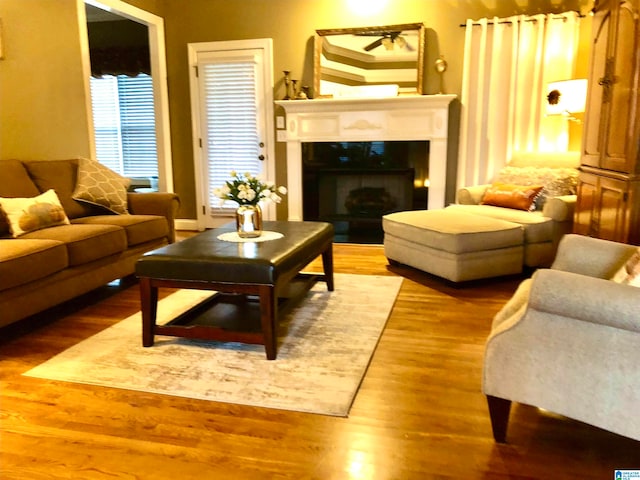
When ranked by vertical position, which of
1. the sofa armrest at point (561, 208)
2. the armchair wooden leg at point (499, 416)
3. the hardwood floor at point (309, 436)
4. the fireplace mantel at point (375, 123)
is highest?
the fireplace mantel at point (375, 123)

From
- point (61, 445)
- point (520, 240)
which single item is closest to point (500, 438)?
point (61, 445)

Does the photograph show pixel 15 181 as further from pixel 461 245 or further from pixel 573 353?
pixel 573 353

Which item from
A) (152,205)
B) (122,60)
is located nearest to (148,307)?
(152,205)

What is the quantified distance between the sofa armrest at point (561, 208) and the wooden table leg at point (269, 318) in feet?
8.68

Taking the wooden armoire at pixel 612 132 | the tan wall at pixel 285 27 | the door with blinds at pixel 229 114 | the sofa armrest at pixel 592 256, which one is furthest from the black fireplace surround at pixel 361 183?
the sofa armrest at pixel 592 256

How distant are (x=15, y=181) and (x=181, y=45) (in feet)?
9.96

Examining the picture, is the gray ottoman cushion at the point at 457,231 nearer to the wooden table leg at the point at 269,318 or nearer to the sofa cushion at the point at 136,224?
the wooden table leg at the point at 269,318

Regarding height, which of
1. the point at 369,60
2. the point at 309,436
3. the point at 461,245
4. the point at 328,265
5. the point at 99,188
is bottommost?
the point at 309,436

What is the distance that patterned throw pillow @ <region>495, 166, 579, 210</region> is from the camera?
14.6 feet

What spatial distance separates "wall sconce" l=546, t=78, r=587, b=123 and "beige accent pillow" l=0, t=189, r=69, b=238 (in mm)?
4157

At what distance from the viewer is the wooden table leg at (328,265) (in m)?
3.73

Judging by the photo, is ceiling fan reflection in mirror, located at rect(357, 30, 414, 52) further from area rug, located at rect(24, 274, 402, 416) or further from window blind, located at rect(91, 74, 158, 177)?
window blind, located at rect(91, 74, 158, 177)

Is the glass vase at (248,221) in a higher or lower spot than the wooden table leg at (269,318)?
higher

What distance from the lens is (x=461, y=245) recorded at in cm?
378
